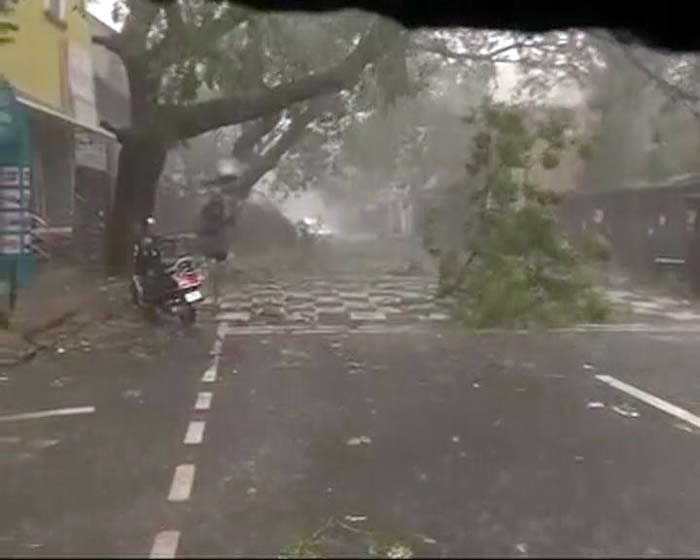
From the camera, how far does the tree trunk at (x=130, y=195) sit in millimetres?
22747

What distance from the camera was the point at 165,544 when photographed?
14.4ft

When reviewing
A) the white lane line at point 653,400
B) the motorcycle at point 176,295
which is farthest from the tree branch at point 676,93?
the motorcycle at point 176,295

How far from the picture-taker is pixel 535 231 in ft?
57.8

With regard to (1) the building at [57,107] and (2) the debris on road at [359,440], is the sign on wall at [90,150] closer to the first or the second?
(1) the building at [57,107]

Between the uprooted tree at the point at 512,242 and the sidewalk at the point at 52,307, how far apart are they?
4.66 meters

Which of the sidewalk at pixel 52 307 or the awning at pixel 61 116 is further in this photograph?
the awning at pixel 61 116

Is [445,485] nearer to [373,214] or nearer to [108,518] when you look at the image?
[108,518]

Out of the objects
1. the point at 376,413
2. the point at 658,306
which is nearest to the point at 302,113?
the point at 658,306

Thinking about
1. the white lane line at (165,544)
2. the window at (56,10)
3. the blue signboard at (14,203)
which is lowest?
the white lane line at (165,544)

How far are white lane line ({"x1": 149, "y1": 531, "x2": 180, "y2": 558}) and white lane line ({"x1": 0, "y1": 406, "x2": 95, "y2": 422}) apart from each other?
14.2 ft

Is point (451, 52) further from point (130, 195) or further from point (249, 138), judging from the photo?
point (249, 138)

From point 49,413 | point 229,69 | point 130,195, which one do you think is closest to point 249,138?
point 130,195

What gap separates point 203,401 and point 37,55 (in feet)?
37.5

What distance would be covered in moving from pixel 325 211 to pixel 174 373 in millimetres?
31567
